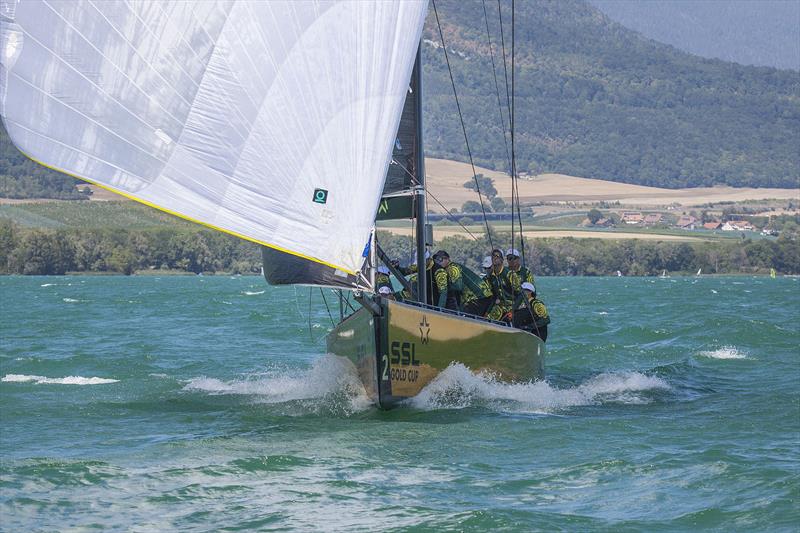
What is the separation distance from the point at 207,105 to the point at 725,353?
42.8ft

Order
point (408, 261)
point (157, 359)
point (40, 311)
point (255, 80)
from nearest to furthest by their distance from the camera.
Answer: point (255, 80) < point (408, 261) < point (157, 359) < point (40, 311)

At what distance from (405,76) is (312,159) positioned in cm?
126

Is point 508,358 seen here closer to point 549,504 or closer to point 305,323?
point 549,504

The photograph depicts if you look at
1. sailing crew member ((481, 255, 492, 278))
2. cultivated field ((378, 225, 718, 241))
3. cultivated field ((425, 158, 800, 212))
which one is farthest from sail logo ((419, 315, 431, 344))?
cultivated field ((425, 158, 800, 212))

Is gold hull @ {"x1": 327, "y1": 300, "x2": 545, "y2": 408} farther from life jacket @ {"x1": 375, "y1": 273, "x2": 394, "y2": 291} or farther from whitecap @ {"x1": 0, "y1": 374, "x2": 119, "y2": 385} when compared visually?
whitecap @ {"x1": 0, "y1": 374, "x2": 119, "y2": 385}

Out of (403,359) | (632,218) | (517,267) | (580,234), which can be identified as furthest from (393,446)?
(632,218)

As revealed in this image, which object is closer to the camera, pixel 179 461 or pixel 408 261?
pixel 179 461

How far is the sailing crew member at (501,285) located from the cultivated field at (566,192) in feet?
422

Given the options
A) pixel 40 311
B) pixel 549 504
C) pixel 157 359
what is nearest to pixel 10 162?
pixel 40 311

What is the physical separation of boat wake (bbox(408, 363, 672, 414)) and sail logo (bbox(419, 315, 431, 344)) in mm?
541

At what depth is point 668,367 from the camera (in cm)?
1998

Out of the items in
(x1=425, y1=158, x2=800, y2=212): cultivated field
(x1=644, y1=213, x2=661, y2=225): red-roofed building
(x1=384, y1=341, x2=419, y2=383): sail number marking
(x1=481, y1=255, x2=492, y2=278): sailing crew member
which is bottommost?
(x1=384, y1=341, x2=419, y2=383): sail number marking

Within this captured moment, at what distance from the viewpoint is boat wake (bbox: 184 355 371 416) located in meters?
14.7

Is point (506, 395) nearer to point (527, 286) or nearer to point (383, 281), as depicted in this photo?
point (527, 286)
